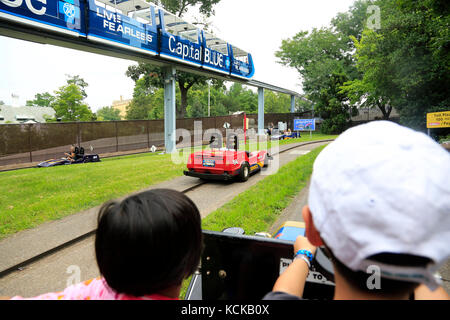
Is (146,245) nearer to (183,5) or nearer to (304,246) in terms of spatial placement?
(304,246)

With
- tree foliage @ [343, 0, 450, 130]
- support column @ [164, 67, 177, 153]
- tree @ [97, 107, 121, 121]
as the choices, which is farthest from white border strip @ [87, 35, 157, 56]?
tree @ [97, 107, 121, 121]

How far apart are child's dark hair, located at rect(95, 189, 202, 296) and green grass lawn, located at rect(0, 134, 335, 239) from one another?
4.76 m

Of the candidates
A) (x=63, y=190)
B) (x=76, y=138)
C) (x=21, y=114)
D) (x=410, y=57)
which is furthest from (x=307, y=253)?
(x=21, y=114)

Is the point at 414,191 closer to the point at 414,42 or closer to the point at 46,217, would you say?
the point at 46,217

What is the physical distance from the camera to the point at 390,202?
0.67m

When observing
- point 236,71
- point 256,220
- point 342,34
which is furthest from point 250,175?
point 342,34

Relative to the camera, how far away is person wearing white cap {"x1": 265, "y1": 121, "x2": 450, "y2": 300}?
0.67 meters

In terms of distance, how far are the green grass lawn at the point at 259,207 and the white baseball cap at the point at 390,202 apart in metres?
2.74

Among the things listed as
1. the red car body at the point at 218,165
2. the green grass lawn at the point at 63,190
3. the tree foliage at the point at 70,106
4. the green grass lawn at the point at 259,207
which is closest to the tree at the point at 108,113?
the tree foliage at the point at 70,106

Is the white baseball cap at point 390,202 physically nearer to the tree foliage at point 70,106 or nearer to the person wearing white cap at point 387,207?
the person wearing white cap at point 387,207

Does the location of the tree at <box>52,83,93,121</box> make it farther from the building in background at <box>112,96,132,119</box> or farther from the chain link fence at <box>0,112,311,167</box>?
the building in background at <box>112,96,132,119</box>

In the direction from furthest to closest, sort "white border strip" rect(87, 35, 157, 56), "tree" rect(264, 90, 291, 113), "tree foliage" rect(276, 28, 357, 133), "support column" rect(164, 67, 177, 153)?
"tree" rect(264, 90, 291, 113) < "tree foliage" rect(276, 28, 357, 133) < "support column" rect(164, 67, 177, 153) < "white border strip" rect(87, 35, 157, 56)

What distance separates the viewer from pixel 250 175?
31.6ft

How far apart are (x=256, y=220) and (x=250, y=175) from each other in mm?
4811
